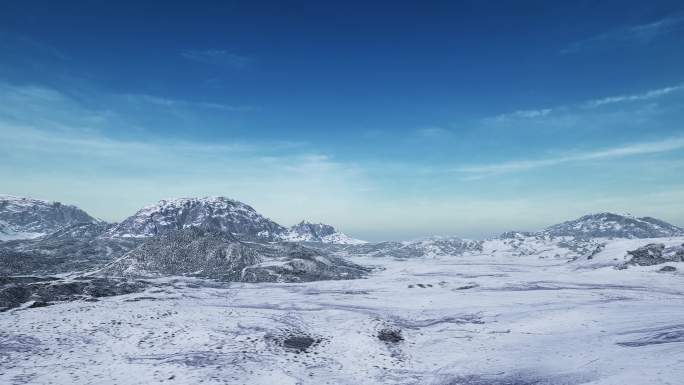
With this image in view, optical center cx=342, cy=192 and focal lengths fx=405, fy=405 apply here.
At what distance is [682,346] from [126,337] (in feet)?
168

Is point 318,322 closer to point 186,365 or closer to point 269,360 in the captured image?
point 269,360

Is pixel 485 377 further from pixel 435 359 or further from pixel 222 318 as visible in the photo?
pixel 222 318

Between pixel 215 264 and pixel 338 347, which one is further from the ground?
pixel 338 347

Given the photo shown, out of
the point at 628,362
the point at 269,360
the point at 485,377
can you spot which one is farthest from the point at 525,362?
the point at 269,360

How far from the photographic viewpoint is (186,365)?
1344 inches

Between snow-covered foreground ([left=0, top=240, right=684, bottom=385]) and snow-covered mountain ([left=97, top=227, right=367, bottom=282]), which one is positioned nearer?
snow-covered foreground ([left=0, top=240, right=684, bottom=385])

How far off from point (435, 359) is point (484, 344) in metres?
7.69

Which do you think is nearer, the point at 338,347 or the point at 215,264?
the point at 338,347

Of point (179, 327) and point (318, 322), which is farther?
point (318, 322)

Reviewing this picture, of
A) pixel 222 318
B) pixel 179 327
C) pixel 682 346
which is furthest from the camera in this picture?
pixel 222 318

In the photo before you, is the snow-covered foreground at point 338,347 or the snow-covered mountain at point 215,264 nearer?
the snow-covered foreground at point 338,347

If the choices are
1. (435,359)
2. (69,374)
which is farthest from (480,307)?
(69,374)

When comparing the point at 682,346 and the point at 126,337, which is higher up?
the point at 682,346

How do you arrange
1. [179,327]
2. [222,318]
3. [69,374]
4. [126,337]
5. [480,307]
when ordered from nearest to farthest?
[69,374]
[126,337]
[179,327]
[222,318]
[480,307]
